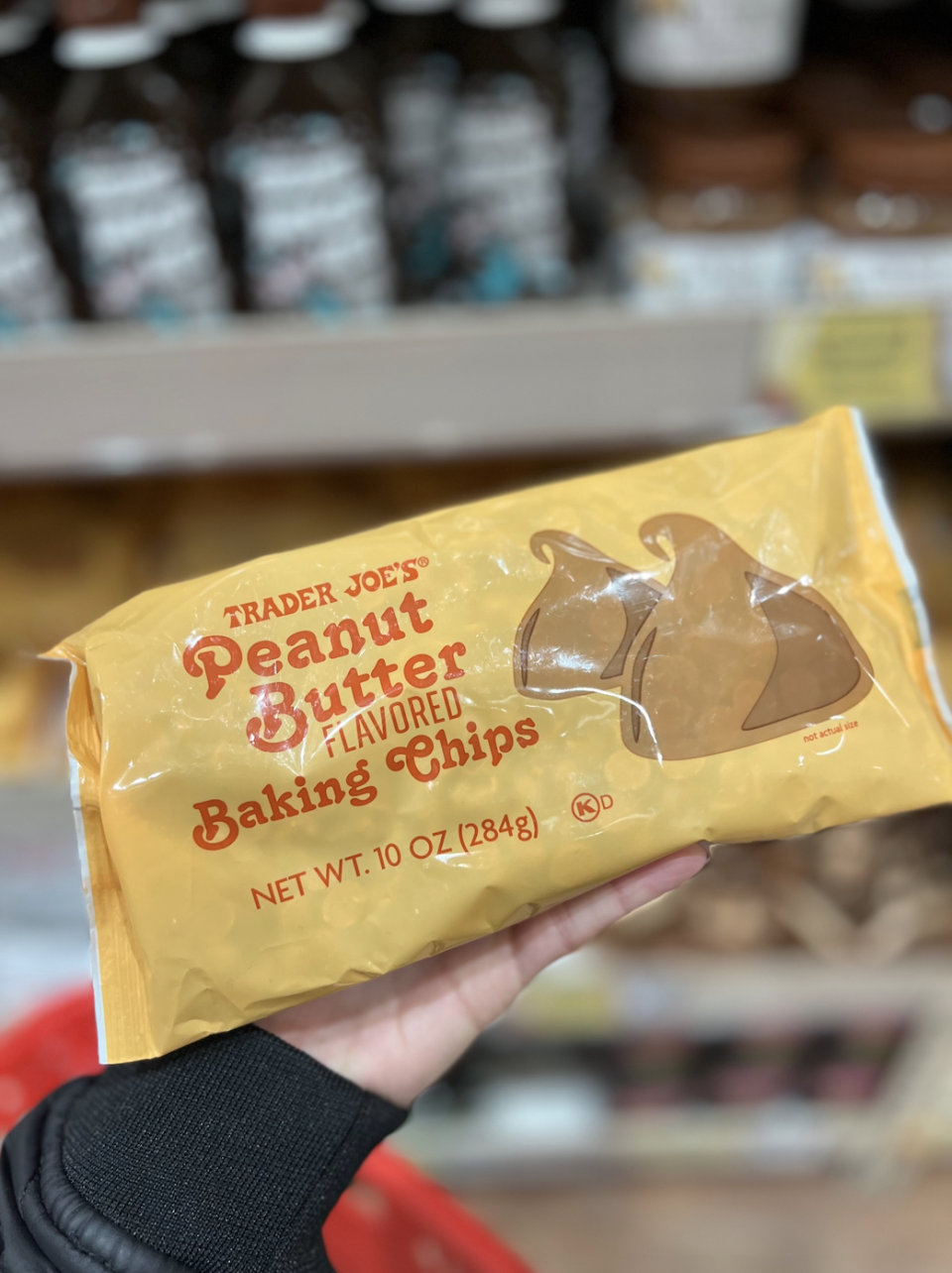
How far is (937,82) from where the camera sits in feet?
2.66

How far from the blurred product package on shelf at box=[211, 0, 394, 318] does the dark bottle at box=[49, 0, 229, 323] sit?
4 centimetres

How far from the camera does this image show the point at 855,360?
0.72 meters

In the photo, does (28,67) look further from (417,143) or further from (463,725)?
(463,725)

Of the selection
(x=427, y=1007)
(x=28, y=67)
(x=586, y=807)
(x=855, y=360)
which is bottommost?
(x=427, y=1007)

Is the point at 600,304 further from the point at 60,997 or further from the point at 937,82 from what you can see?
the point at 60,997

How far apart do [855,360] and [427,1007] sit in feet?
1.73

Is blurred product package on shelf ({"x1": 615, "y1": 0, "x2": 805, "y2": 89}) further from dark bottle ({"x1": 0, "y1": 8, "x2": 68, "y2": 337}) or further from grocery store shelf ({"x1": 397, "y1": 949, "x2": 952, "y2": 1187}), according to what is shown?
grocery store shelf ({"x1": 397, "y1": 949, "x2": 952, "y2": 1187})

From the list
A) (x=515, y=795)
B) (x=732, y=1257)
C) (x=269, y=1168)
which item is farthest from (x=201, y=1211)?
(x=732, y=1257)

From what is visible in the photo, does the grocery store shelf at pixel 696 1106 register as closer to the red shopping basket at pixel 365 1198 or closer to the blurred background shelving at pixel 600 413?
the blurred background shelving at pixel 600 413

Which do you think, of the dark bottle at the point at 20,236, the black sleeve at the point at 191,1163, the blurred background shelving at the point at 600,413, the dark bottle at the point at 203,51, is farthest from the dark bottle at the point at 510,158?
the black sleeve at the point at 191,1163

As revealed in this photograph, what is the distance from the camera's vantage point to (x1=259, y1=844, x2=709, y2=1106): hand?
584mm

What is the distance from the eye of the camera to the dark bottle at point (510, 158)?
76cm

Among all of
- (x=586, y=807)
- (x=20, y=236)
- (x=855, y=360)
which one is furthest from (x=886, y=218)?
(x=20, y=236)

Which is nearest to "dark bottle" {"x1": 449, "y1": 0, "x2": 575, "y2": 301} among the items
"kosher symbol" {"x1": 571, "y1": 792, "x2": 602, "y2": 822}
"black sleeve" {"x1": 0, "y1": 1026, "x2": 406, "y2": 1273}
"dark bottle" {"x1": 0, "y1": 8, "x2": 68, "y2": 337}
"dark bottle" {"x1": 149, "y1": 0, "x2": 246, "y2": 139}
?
"dark bottle" {"x1": 149, "y1": 0, "x2": 246, "y2": 139}
